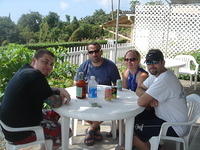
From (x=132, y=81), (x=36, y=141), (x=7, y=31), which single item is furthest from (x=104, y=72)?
(x=7, y=31)

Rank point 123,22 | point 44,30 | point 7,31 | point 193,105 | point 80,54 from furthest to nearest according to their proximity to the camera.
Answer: point 44,30
point 7,31
point 123,22
point 80,54
point 193,105

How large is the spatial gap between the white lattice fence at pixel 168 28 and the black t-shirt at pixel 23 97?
27.1 feet

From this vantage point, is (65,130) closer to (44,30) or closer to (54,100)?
(54,100)

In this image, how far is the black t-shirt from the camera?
2416 mm

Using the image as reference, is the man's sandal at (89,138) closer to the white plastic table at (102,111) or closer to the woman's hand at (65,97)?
the white plastic table at (102,111)

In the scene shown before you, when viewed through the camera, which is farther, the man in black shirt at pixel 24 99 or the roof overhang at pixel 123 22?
the roof overhang at pixel 123 22

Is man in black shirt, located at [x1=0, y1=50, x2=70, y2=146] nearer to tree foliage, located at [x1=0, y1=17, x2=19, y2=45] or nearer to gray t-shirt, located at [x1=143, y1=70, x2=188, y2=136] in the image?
gray t-shirt, located at [x1=143, y1=70, x2=188, y2=136]

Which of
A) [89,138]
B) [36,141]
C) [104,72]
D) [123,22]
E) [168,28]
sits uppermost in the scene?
[123,22]

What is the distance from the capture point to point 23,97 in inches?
95.5

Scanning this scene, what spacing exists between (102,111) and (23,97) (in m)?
0.68

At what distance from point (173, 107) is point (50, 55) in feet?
4.03

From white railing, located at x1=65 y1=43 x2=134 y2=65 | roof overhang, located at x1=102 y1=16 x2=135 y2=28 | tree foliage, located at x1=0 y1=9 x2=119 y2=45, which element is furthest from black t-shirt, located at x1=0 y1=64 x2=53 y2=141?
tree foliage, located at x1=0 y1=9 x2=119 y2=45

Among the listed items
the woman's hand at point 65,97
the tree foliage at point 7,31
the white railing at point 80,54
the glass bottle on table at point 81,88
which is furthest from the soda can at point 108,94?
the tree foliage at point 7,31

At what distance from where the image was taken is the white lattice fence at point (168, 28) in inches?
389
